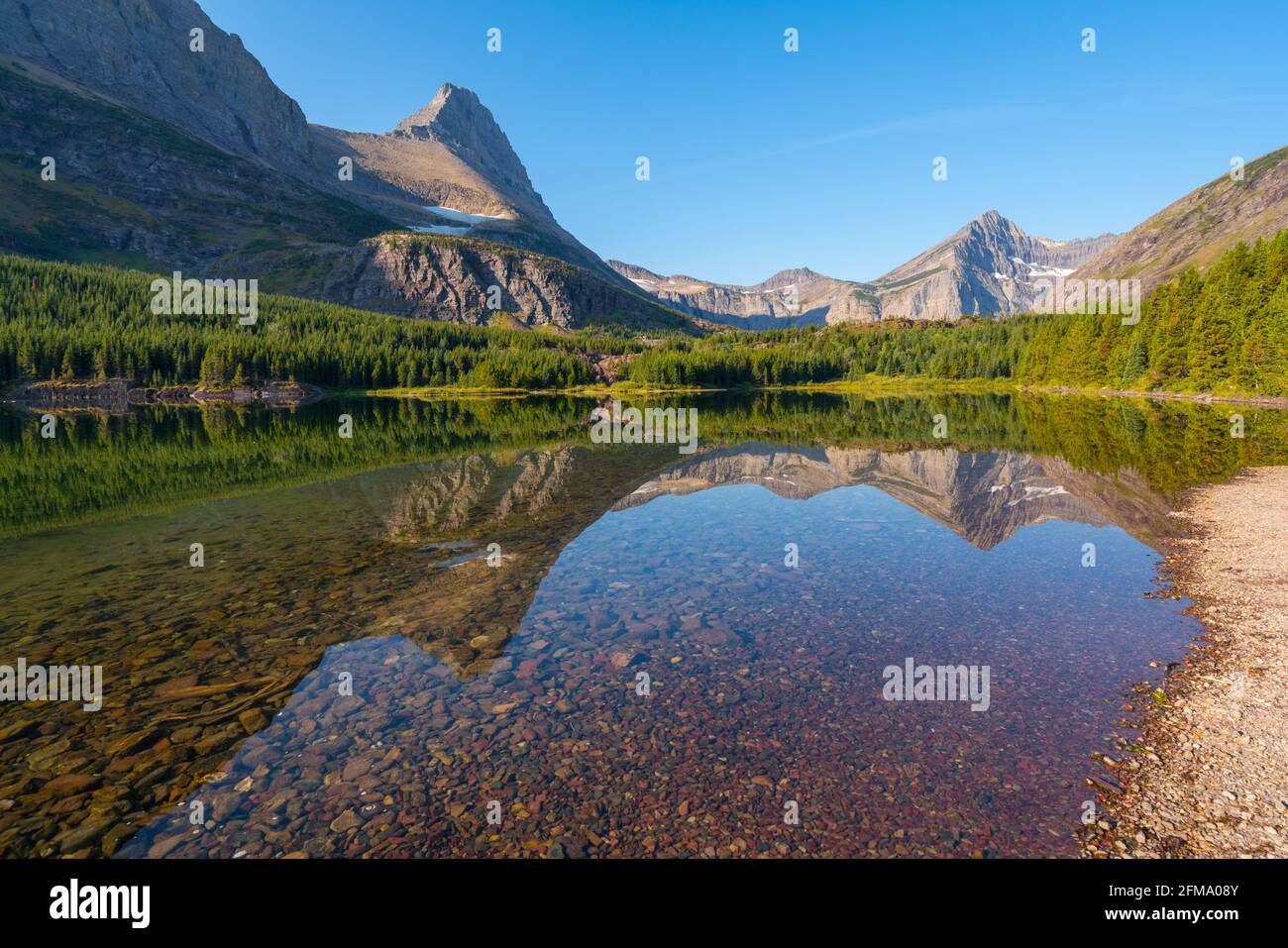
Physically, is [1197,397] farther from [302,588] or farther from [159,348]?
[159,348]

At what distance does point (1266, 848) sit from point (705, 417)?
96.0 meters

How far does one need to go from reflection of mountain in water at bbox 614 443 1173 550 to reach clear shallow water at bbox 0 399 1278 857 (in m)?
0.52

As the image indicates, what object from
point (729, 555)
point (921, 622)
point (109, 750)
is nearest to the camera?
point (109, 750)

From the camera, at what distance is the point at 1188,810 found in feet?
32.7

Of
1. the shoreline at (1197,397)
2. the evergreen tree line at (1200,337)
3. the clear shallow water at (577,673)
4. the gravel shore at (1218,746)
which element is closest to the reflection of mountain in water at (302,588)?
the clear shallow water at (577,673)

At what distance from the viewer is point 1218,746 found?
11.7 m

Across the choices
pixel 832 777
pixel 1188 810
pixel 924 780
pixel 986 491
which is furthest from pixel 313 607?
pixel 986 491

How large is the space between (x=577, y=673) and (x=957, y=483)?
112 feet

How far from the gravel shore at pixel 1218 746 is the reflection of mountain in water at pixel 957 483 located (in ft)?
27.3

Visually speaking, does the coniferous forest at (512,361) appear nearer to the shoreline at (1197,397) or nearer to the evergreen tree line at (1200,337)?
the evergreen tree line at (1200,337)

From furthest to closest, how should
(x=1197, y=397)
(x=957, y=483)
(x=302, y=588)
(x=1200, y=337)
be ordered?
(x=1197, y=397) → (x=1200, y=337) → (x=957, y=483) → (x=302, y=588)

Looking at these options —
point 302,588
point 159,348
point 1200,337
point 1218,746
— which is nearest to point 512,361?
point 159,348

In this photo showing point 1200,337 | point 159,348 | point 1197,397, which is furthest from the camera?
point 159,348
